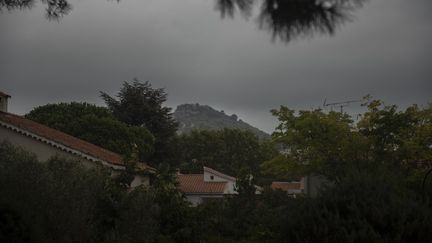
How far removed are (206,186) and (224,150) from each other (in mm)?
15733

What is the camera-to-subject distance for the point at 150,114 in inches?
1865

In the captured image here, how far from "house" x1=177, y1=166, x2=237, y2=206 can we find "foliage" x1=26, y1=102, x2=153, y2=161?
7.01 meters

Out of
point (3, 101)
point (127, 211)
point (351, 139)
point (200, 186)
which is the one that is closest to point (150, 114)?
point (200, 186)

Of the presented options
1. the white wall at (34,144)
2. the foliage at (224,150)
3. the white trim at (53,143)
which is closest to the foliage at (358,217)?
the white trim at (53,143)

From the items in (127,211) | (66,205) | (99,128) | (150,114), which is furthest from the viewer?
(150,114)

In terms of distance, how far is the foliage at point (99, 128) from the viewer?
39.5 metres

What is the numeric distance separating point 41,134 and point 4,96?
25.6ft

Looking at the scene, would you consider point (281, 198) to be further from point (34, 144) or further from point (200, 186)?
point (200, 186)

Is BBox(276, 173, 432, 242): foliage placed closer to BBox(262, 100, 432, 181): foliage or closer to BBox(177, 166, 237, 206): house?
BBox(262, 100, 432, 181): foliage

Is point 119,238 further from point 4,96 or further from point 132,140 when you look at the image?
point 132,140

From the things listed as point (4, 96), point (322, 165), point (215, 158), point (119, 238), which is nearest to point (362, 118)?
point (322, 165)

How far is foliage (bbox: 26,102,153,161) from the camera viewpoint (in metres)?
39.5

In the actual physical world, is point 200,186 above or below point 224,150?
below

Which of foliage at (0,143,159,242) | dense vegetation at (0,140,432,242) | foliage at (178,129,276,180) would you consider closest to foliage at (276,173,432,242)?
Result: dense vegetation at (0,140,432,242)
